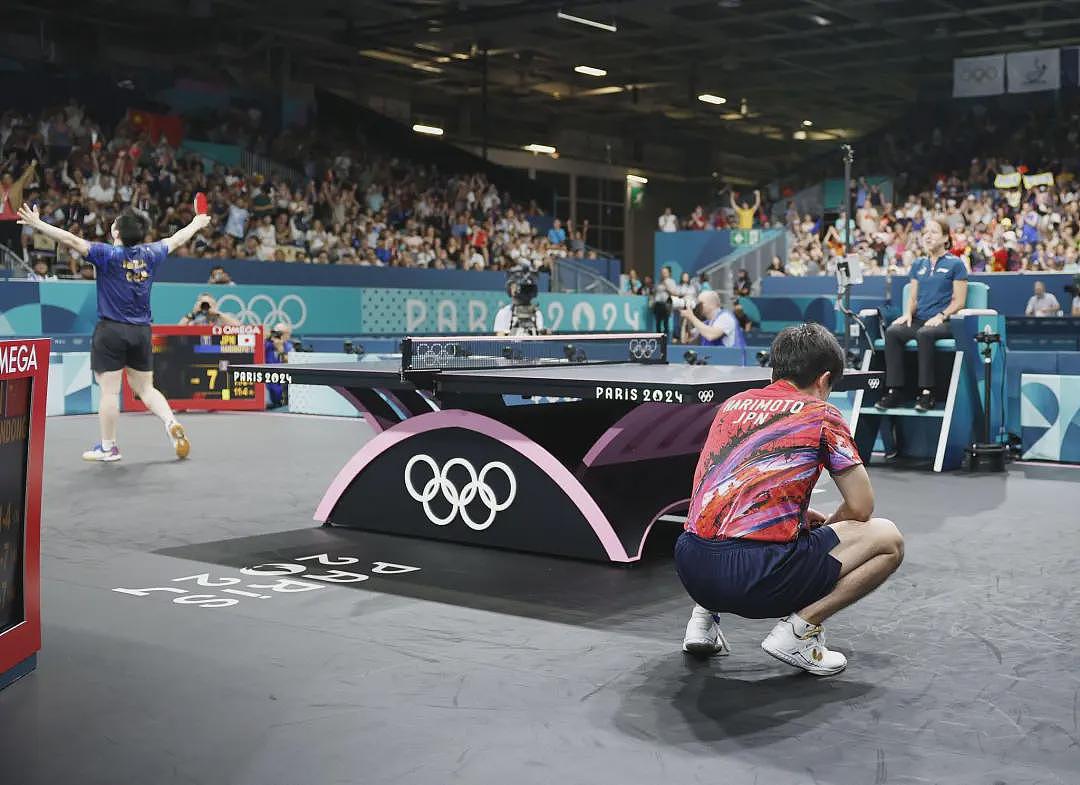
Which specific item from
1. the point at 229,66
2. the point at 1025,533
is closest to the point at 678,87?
the point at 229,66

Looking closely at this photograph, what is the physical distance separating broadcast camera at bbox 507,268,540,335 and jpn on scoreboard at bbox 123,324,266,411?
6.09m

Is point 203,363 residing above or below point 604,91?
below

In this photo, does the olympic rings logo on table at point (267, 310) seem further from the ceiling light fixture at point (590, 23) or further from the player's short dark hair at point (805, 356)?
the player's short dark hair at point (805, 356)

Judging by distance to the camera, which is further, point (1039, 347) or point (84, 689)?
point (1039, 347)

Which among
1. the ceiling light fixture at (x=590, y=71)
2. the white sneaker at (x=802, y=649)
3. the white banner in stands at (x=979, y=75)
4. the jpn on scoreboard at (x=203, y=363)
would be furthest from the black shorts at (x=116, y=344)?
the white banner in stands at (x=979, y=75)

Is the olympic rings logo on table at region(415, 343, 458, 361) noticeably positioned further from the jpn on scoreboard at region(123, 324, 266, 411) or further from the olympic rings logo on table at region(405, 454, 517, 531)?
the jpn on scoreboard at region(123, 324, 266, 411)

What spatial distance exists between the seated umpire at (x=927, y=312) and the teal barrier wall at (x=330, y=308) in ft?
33.4

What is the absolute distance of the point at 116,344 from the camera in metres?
10.1

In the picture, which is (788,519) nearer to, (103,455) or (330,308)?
(103,455)

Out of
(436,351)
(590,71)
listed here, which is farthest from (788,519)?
(590,71)

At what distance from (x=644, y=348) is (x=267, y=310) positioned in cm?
1232

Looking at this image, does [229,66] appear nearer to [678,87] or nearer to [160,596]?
[678,87]

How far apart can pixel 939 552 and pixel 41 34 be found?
24.6 metres

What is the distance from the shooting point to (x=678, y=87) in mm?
34281
